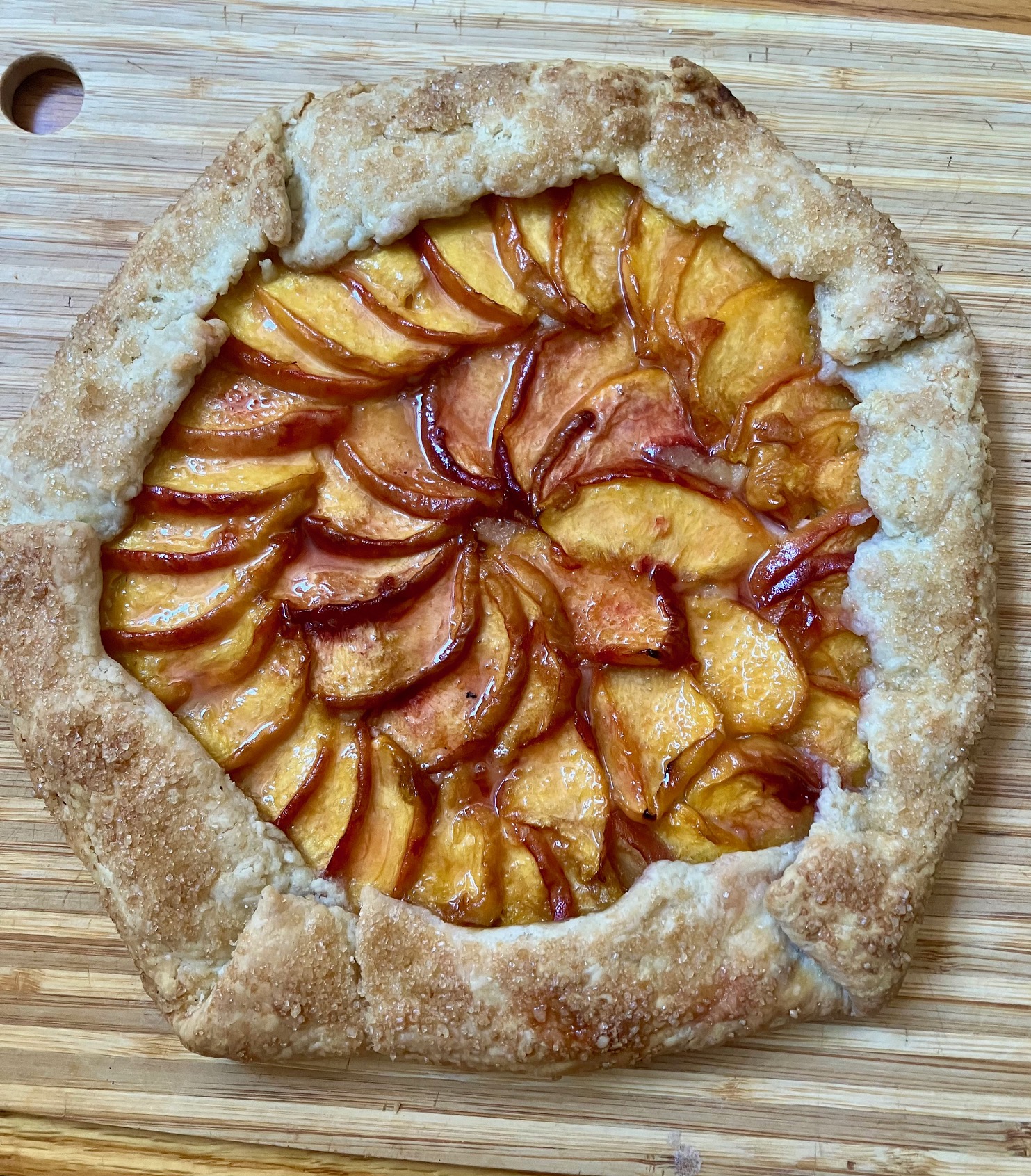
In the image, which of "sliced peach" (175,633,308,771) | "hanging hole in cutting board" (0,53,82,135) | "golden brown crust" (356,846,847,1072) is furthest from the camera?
"hanging hole in cutting board" (0,53,82,135)

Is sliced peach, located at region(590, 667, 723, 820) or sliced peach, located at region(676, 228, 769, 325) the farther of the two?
sliced peach, located at region(676, 228, 769, 325)

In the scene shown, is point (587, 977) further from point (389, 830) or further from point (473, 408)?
point (473, 408)

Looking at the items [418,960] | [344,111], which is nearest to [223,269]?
[344,111]

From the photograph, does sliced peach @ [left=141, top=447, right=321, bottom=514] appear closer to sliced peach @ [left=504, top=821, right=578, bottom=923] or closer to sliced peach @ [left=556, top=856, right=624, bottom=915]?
sliced peach @ [left=504, top=821, right=578, bottom=923]

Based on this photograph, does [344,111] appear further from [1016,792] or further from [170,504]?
[1016,792]

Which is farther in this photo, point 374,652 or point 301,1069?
point 301,1069

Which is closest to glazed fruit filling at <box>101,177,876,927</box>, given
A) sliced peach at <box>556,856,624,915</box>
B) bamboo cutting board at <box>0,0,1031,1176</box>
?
sliced peach at <box>556,856,624,915</box>
